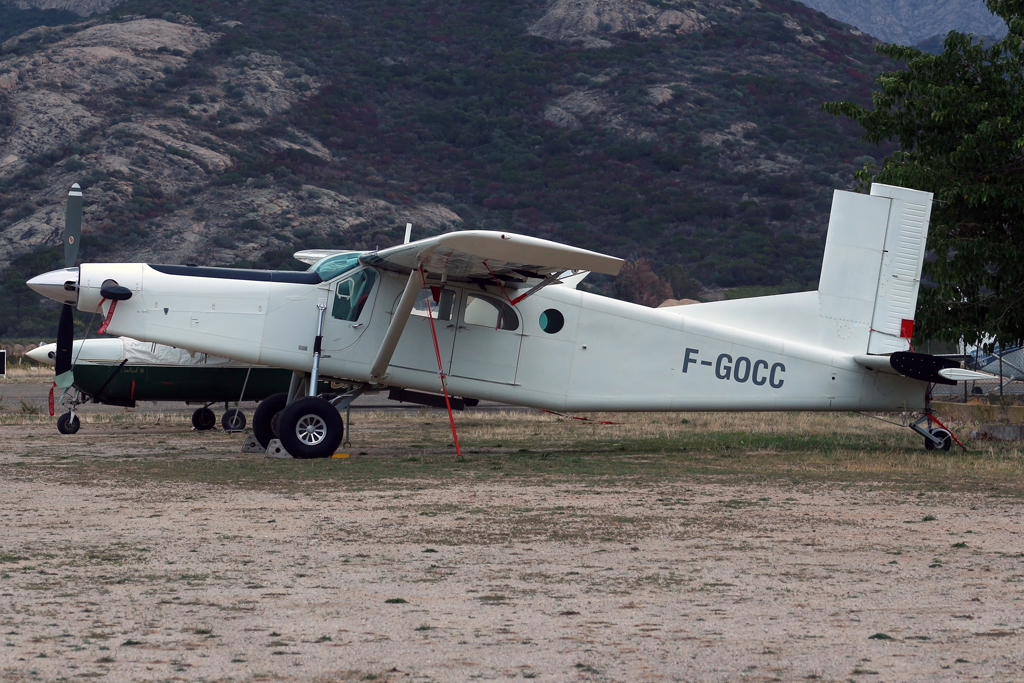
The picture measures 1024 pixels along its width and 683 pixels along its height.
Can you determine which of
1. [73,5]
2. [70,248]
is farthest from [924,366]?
[73,5]

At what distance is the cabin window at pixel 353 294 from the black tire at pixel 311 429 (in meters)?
1.23

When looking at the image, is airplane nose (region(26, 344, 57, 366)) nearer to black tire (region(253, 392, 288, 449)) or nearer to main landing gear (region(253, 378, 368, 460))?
black tire (region(253, 392, 288, 449))

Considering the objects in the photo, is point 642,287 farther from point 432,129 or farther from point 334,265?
point 334,265

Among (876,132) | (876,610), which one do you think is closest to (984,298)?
(876,132)

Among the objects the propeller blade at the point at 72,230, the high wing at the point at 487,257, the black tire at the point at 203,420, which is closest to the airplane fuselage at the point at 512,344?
the high wing at the point at 487,257

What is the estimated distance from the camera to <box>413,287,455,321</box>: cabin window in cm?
1305

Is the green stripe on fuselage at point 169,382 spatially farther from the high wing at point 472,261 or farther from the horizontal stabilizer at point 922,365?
the horizontal stabilizer at point 922,365

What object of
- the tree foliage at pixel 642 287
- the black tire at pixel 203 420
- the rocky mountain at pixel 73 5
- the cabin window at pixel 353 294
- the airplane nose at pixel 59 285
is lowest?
the black tire at pixel 203 420

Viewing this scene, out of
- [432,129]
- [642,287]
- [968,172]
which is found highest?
[432,129]

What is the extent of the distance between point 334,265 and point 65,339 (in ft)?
12.9

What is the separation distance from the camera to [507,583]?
535 centimetres

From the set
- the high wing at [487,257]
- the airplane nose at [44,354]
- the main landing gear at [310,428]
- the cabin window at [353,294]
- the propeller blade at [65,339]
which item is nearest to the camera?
the high wing at [487,257]

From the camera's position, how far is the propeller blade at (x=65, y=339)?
13.3 m

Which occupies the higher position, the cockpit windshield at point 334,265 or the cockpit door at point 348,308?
the cockpit windshield at point 334,265
